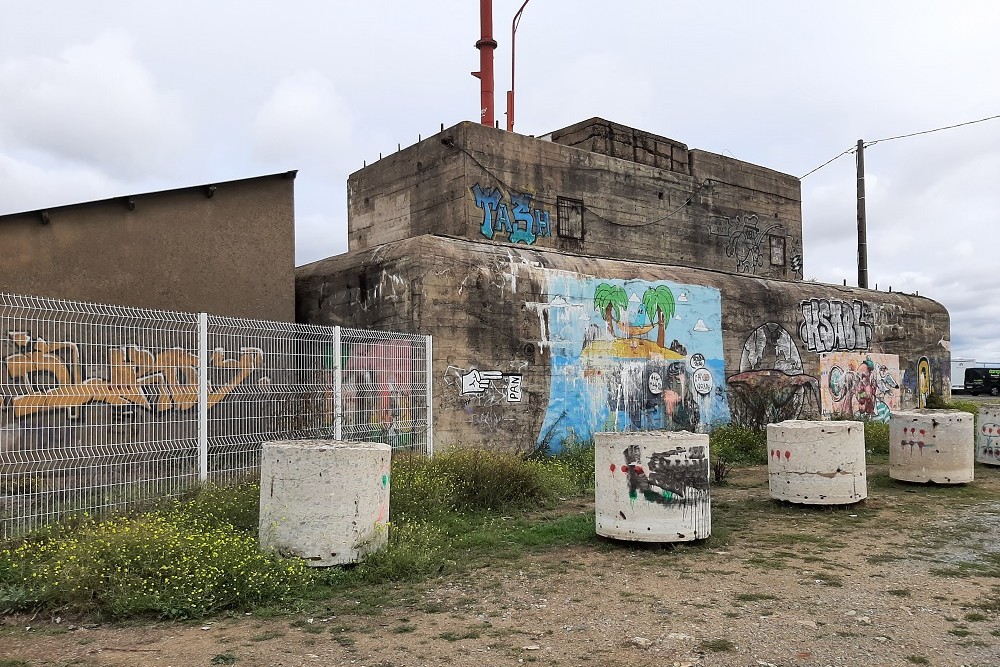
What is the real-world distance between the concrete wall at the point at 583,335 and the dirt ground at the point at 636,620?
521 centimetres

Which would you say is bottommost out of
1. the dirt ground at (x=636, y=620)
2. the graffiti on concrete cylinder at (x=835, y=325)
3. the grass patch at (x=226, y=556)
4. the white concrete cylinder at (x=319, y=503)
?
the dirt ground at (x=636, y=620)

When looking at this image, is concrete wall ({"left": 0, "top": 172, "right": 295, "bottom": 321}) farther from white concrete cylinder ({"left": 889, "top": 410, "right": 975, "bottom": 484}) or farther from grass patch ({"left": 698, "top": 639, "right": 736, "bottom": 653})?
white concrete cylinder ({"left": 889, "top": 410, "right": 975, "bottom": 484})

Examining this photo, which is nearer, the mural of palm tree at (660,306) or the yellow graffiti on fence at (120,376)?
the yellow graffiti on fence at (120,376)

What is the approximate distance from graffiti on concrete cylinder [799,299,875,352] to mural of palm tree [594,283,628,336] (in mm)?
7026

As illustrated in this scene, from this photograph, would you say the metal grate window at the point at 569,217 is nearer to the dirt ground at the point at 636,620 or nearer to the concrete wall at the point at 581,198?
the concrete wall at the point at 581,198

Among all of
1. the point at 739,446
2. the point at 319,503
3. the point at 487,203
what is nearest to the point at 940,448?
the point at 739,446

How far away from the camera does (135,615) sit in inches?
202

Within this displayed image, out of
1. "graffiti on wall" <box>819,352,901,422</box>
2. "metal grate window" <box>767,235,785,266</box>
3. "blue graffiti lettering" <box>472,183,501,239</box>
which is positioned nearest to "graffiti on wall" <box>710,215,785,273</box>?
"metal grate window" <box>767,235,785,266</box>

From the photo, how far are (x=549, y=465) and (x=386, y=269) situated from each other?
4.09 metres

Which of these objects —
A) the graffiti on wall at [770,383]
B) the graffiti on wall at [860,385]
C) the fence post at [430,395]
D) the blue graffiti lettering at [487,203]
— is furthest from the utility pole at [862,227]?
the fence post at [430,395]

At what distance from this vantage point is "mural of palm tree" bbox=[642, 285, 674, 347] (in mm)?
15180

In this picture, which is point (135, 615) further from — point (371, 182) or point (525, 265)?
point (371, 182)

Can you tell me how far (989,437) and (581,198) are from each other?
9.72m

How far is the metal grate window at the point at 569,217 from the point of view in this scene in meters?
17.7
